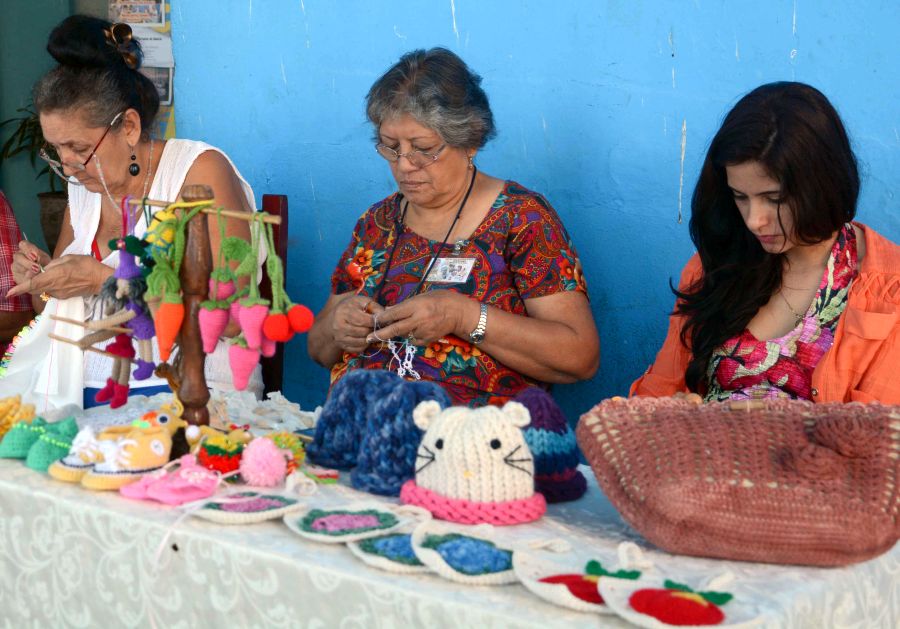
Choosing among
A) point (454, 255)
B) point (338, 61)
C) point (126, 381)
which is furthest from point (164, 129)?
point (126, 381)

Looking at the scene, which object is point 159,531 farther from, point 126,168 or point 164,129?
point 164,129

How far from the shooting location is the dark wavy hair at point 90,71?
236 cm

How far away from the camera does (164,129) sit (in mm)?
3451

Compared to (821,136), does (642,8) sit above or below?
above

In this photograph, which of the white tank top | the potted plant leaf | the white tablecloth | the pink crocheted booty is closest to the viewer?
the white tablecloth

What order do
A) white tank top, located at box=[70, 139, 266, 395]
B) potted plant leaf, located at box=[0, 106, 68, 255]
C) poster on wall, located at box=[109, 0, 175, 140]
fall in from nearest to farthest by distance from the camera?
1. white tank top, located at box=[70, 139, 266, 395]
2. poster on wall, located at box=[109, 0, 175, 140]
3. potted plant leaf, located at box=[0, 106, 68, 255]

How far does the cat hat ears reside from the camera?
4.25 ft

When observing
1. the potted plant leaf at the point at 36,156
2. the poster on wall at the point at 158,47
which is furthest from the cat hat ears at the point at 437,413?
the potted plant leaf at the point at 36,156

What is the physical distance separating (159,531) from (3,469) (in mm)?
409

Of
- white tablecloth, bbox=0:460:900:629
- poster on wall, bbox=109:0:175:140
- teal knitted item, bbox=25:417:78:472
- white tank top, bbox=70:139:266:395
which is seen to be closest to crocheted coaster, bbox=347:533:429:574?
white tablecloth, bbox=0:460:900:629

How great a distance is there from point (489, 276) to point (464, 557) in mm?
1101

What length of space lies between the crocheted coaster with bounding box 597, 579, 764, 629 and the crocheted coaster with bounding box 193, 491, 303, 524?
461mm

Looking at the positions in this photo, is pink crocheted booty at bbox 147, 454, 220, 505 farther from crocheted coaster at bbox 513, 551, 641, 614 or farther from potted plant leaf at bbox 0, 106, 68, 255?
potted plant leaf at bbox 0, 106, 68, 255

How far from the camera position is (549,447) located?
4.69 feet
